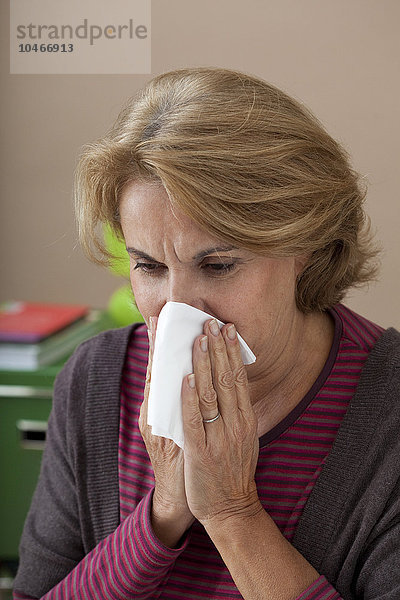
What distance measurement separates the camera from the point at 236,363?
3.48ft

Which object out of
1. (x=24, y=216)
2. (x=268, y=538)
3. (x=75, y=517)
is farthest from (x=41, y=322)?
(x=268, y=538)

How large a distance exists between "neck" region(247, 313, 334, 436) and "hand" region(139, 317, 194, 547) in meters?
0.15

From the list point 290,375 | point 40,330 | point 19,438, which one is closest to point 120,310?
point 40,330

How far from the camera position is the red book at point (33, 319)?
6.06ft

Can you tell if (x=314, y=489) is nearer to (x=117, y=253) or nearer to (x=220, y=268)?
(x=220, y=268)

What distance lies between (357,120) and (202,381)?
0.93 meters

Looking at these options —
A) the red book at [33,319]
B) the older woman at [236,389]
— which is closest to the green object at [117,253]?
the older woman at [236,389]

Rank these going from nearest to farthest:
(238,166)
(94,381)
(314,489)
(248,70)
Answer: (238,166) → (314,489) → (94,381) → (248,70)

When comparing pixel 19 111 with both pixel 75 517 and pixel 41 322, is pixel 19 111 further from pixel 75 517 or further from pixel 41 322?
pixel 75 517

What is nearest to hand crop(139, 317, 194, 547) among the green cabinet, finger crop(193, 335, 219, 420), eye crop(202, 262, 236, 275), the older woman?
the older woman

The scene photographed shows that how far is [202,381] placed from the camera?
1053 millimetres

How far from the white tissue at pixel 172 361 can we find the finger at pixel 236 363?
0.05 feet

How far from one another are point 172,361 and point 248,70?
0.92 m

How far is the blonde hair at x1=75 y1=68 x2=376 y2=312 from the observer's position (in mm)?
1014
